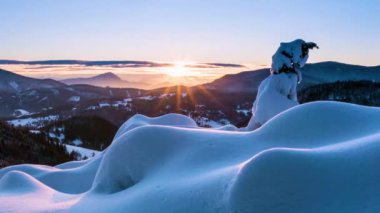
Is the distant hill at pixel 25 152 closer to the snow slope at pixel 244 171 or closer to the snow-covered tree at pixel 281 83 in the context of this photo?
the snow-covered tree at pixel 281 83

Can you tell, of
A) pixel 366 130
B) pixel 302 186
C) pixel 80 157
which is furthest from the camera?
pixel 80 157

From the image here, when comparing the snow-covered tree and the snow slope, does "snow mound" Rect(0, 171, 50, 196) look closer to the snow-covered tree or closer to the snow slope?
the snow slope

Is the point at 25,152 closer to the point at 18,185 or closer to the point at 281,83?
the point at 281,83

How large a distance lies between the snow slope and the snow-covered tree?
391 inches

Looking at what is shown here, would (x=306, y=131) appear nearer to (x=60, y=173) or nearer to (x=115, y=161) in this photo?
(x=115, y=161)

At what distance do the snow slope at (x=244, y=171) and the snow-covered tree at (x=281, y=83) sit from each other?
391 inches

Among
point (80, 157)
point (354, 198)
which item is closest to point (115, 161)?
point (354, 198)

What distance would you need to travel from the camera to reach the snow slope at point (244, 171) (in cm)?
397

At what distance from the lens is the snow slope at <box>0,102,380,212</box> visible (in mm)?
3971

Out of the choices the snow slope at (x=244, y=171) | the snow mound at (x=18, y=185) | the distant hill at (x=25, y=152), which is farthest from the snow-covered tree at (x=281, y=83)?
the distant hill at (x=25, y=152)

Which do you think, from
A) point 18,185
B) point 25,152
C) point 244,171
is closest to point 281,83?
point 18,185

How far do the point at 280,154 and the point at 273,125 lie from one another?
2.87m

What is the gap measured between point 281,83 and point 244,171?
45.8 feet

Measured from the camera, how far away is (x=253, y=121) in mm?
17719
